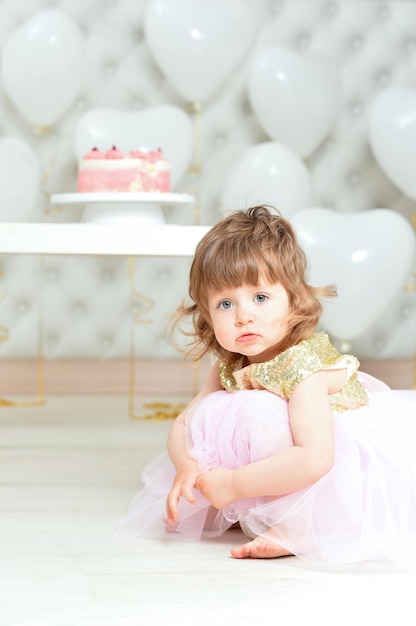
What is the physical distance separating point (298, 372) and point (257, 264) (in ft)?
Answer: 0.58

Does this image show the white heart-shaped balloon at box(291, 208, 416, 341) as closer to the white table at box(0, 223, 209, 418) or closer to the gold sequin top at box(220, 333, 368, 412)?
the white table at box(0, 223, 209, 418)

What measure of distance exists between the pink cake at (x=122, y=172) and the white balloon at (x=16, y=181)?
1.32 ft

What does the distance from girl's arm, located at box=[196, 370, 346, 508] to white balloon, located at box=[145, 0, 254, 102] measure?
5.68ft

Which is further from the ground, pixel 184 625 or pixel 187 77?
pixel 187 77

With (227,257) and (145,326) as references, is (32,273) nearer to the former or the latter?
(145,326)

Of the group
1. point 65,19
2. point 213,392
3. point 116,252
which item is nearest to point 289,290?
point 213,392

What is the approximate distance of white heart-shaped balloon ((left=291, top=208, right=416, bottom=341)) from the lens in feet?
8.89

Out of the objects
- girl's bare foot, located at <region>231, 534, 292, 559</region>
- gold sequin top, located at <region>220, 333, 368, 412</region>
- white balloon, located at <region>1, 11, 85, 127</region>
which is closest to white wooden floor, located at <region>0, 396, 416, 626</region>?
girl's bare foot, located at <region>231, 534, 292, 559</region>

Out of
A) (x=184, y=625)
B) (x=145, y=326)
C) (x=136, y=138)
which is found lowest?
(x=145, y=326)

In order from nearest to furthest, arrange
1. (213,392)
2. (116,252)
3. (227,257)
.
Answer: (227,257) < (213,392) < (116,252)

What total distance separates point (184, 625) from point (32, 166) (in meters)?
1.98

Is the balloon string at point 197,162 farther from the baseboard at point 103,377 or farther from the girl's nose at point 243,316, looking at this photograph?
the girl's nose at point 243,316

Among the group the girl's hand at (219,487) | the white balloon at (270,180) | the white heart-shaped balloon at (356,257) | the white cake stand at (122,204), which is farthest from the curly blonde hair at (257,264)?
the white balloon at (270,180)

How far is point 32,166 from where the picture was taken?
292cm
